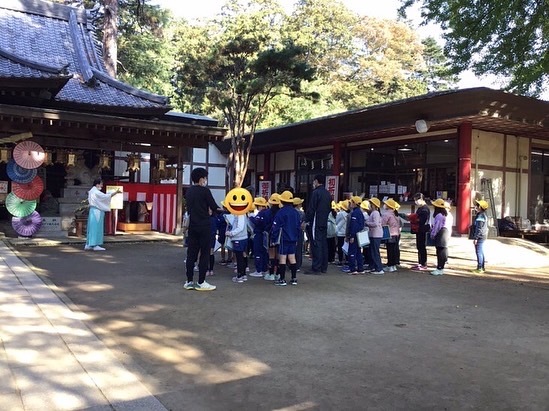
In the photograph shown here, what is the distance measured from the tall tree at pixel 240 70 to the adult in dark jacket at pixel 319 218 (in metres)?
8.66

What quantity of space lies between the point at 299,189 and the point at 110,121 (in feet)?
33.6

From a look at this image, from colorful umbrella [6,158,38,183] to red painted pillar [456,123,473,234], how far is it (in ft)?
38.2

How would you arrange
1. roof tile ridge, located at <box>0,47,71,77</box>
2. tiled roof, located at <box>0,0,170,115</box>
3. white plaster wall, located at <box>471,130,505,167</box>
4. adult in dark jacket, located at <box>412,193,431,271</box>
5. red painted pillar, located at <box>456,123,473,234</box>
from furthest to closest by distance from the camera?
white plaster wall, located at <box>471,130,505,167</box> → red painted pillar, located at <box>456,123,473,234</box> → tiled roof, located at <box>0,0,170,115</box> → roof tile ridge, located at <box>0,47,71,77</box> → adult in dark jacket, located at <box>412,193,431,271</box>

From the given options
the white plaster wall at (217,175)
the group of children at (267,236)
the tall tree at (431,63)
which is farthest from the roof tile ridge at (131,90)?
the tall tree at (431,63)

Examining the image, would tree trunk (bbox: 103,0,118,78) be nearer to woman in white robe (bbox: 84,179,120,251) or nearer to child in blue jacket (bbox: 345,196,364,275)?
woman in white robe (bbox: 84,179,120,251)

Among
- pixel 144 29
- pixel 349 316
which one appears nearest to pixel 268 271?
pixel 349 316

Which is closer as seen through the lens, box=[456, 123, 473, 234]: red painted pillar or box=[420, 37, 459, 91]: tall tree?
box=[456, 123, 473, 234]: red painted pillar

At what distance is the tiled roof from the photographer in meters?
13.0

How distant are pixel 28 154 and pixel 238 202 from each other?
7.20 metres

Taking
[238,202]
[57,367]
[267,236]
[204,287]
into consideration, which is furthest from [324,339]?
[267,236]

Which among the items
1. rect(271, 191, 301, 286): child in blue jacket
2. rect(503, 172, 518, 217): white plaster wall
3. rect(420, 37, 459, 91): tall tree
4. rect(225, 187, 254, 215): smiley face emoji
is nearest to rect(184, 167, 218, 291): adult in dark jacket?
rect(225, 187, 254, 215): smiley face emoji

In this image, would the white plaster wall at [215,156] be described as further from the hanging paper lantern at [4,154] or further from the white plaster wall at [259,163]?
the hanging paper lantern at [4,154]

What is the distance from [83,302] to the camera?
20.3 feet

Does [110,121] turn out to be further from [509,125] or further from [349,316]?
[509,125]
